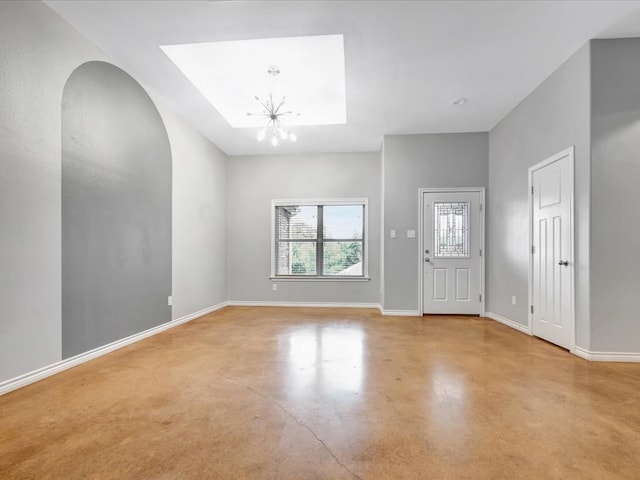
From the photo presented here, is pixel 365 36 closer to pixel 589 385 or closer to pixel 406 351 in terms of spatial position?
pixel 406 351

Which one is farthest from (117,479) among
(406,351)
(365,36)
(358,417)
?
(365,36)

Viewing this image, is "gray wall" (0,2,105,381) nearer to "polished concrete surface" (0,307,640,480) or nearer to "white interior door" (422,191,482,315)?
"polished concrete surface" (0,307,640,480)

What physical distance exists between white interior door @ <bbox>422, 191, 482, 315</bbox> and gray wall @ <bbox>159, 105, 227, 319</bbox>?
12.2 ft

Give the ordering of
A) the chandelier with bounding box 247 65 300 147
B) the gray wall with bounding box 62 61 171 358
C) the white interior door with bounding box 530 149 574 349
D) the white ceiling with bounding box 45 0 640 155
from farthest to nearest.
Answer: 1. the chandelier with bounding box 247 65 300 147
2. the white interior door with bounding box 530 149 574 349
3. the gray wall with bounding box 62 61 171 358
4. the white ceiling with bounding box 45 0 640 155

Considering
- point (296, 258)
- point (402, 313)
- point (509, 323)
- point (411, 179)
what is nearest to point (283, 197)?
point (296, 258)

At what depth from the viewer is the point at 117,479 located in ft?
4.64

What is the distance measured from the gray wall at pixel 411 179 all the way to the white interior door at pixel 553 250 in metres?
1.35

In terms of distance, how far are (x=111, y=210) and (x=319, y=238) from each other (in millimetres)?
3735

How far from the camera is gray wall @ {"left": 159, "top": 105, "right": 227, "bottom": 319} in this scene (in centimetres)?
459

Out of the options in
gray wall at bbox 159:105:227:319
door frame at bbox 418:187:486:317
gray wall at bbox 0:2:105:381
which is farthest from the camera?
door frame at bbox 418:187:486:317

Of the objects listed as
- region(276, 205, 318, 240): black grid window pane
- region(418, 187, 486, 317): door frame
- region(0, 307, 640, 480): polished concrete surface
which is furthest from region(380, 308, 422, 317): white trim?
region(276, 205, 318, 240): black grid window pane

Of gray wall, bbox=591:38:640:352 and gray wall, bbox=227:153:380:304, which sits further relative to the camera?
gray wall, bbox=227:153:380:304

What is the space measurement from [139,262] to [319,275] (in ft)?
10.9

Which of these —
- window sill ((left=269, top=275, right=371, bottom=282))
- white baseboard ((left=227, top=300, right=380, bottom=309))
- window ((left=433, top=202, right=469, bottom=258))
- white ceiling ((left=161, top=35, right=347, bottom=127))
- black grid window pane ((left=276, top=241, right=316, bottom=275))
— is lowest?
white baseboard ((left=227, top=300, right=380, bottom=309))
